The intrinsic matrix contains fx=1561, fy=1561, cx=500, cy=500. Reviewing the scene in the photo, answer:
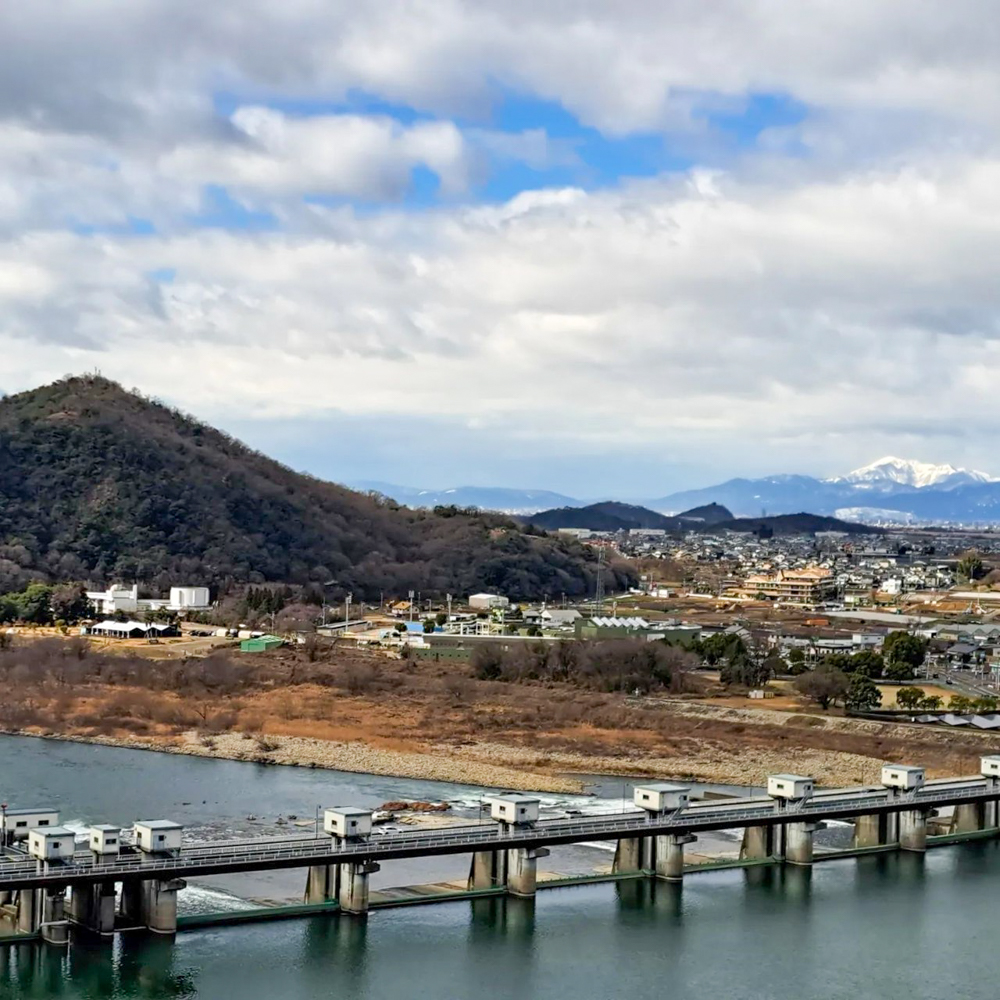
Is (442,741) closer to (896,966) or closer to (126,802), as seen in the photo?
(126,802)

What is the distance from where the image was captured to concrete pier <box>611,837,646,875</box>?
30.3 metres

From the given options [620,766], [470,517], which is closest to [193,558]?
[470,517]

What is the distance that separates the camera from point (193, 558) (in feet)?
318

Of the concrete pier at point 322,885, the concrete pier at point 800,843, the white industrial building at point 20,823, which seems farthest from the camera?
the concrete pier at point 800,843

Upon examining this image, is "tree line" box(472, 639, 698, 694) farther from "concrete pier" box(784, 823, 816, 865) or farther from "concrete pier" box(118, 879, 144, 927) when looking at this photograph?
"concrete pier" box(118, 879, 144, 927)

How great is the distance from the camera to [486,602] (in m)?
97.0

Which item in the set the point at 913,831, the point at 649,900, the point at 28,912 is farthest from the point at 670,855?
the point at 28,912

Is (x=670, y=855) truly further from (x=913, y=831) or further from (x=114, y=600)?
(x=114, y=600)

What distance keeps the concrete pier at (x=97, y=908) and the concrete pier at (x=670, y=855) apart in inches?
417

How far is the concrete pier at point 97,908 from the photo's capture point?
81.1ft

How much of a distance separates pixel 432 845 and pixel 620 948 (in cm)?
377

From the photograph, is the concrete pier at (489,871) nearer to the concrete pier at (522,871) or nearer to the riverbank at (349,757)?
the concrete pier at (522,871)

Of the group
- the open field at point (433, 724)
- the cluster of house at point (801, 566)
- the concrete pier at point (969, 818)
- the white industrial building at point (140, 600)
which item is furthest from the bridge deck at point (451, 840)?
the cluster of house at point (801, 566)

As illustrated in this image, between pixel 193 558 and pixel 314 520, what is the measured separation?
1731 centimetres
